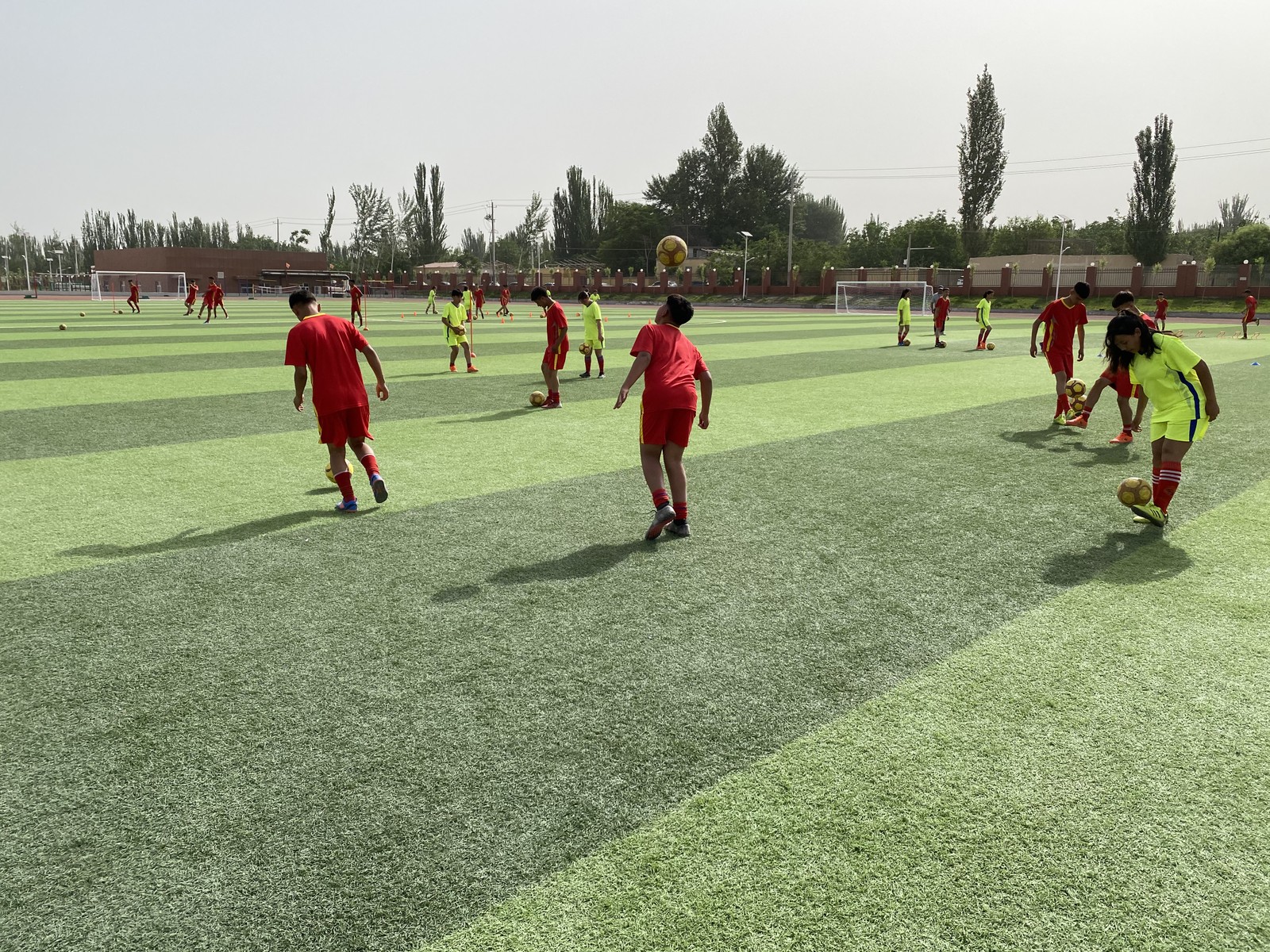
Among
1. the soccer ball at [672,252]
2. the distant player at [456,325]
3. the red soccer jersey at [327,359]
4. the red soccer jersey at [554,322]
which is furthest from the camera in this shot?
the distant player at [456,325]

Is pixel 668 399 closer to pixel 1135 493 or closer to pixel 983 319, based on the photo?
pixel 1135 493

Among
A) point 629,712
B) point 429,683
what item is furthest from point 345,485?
point 629,712

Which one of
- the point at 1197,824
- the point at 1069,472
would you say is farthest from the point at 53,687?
the point at 1069,472

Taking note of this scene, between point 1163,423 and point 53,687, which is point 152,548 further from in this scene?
point 1163,423

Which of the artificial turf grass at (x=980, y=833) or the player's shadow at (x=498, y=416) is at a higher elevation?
the player's shadow at (x=498, y=416)

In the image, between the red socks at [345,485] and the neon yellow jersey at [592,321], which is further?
the neon yellow jersey at [592,321]

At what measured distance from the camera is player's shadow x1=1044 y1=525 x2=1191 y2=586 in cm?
608

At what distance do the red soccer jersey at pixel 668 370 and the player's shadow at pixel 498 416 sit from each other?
6152 mm

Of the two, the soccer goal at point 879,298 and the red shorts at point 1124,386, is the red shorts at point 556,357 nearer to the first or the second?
the red shorts at point 1124,386

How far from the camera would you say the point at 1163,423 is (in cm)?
719

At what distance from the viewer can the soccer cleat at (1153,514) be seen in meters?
7.26

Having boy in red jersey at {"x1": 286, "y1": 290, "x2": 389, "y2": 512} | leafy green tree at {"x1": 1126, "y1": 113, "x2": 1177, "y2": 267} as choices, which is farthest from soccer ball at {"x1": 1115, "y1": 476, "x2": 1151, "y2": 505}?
leafy green tree at {"x1": 1126, "y1": 113, "x2": 1177, "y2": 267}

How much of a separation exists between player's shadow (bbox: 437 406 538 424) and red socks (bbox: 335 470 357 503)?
16.0ft

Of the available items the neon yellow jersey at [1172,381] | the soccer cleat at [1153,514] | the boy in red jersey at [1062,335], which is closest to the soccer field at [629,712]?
the soccer cleat at [1153,514]
